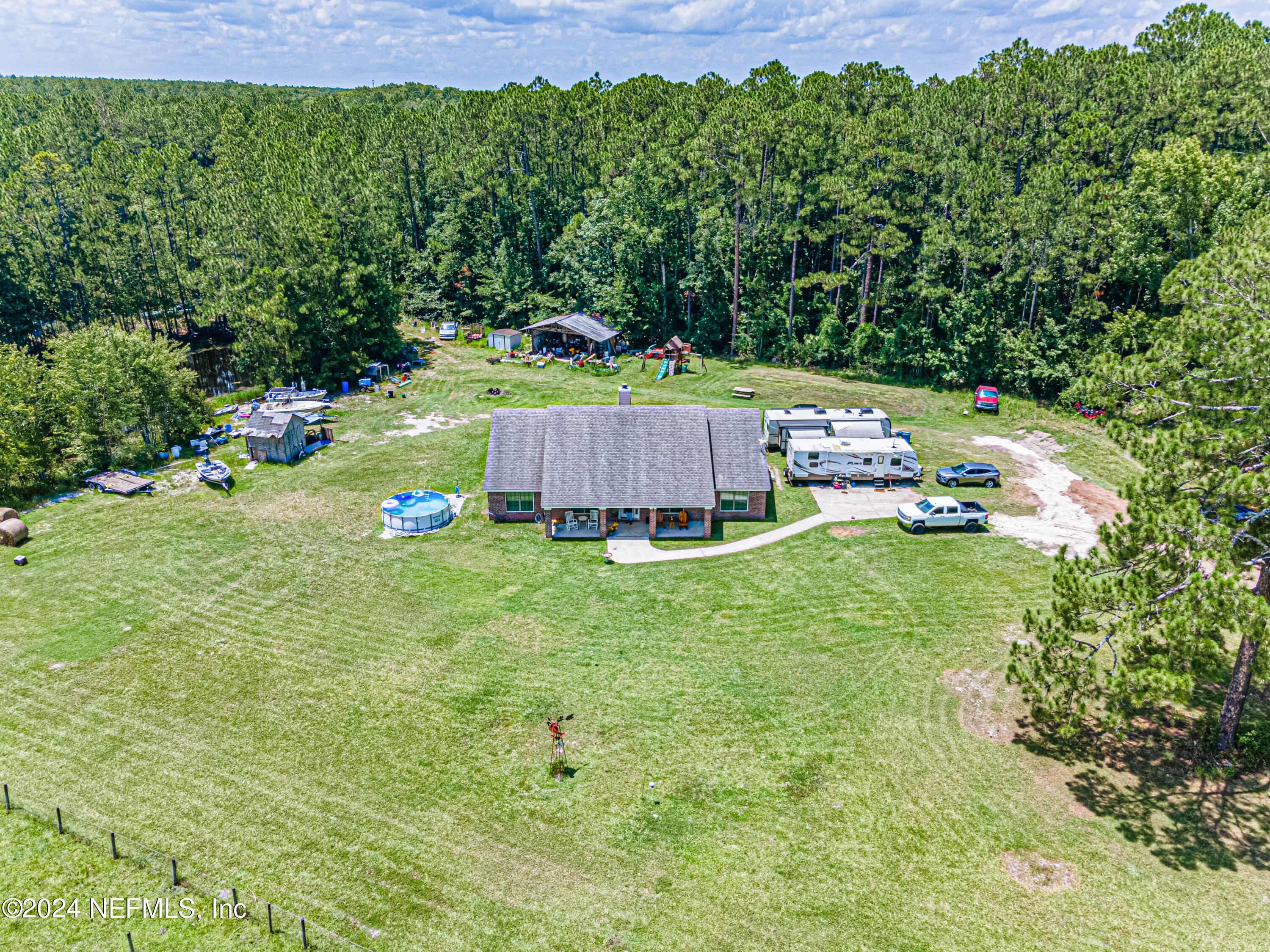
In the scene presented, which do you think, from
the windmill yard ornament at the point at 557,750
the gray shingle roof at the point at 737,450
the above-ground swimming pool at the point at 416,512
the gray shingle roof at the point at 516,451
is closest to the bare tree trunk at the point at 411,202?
the gray shingle roof at the point at 516,451

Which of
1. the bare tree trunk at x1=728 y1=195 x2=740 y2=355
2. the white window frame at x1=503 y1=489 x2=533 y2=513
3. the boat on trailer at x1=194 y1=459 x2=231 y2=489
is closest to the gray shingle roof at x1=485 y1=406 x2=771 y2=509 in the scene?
the white window frame at x1=503 y1=489 x2=533 y2=513

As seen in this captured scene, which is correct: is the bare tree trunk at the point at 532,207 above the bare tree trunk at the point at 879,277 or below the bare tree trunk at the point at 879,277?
above

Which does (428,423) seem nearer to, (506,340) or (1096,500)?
(506,340)

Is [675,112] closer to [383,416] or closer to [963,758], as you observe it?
[383,416]

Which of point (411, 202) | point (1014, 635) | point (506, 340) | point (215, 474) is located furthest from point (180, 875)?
point (411, 202)

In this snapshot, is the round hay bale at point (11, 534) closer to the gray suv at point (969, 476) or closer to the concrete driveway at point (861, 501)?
the concrete driveway at point (861, 501)

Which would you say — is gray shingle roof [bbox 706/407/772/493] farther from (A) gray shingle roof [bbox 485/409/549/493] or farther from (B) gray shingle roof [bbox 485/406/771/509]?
(A) gray shingle roof [bbox 485/409/549/493]
